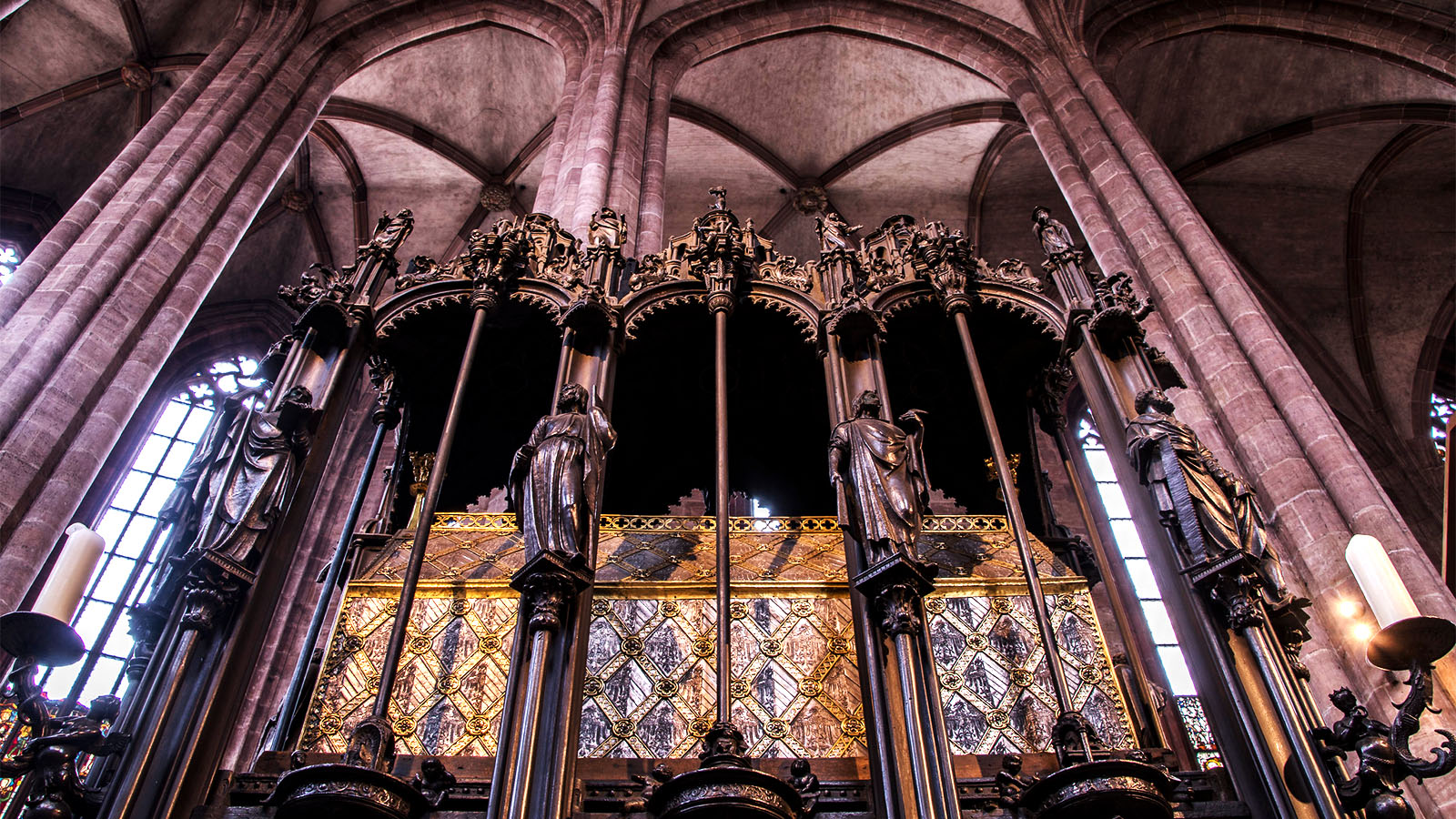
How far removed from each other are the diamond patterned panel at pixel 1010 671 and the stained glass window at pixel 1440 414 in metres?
14.8

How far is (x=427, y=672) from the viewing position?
15.6ft

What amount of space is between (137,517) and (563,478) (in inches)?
453

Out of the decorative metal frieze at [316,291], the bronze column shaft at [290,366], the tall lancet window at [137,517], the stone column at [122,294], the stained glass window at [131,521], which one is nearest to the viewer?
the bronze column shaft at [290,366]

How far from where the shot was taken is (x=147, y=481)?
45.3ft

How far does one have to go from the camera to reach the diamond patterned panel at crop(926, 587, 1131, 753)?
4.61 m

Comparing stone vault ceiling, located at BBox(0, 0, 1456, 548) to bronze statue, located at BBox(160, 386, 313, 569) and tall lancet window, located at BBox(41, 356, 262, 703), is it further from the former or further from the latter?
bronze statue, located at BBox(160, 386, 313, 569)

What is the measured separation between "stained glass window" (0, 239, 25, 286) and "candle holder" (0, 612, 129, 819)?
541 inches

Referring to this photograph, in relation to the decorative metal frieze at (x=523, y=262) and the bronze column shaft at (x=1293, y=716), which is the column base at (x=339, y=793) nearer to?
the decorative metal frieze at (x=523, y=262)

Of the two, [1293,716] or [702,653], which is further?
[702,653]

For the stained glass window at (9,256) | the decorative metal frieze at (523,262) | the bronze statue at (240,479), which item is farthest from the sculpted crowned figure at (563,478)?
the stained glass window at (9,256)

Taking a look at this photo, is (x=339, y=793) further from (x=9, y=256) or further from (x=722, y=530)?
(x=9, y=256)

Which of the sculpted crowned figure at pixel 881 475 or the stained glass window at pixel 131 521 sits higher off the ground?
the stained glass window at pixel 131 521

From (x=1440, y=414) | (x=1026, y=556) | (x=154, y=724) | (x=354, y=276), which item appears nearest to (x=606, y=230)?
(x=354, y=276)

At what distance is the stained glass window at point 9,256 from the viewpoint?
48.3 feet
